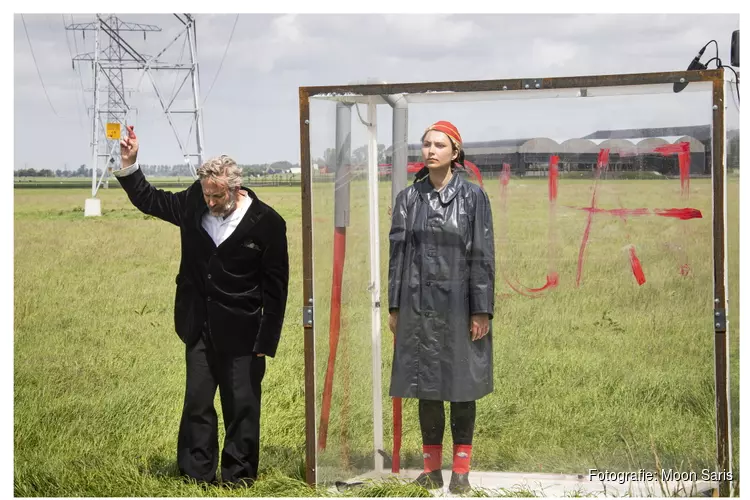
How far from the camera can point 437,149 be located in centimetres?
512

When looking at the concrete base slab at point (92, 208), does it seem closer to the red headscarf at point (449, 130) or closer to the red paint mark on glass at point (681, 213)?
the red headscarf at point (449, 130)

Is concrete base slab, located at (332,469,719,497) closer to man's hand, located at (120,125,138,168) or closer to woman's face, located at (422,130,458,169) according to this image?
woman's face, located at (422,130,458,169)

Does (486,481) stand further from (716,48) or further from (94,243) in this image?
(94,243)

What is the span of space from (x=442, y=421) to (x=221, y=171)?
6.28 feet

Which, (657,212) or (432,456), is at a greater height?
(657,212)

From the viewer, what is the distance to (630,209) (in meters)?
5.22

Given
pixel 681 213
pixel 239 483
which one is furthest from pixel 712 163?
pixel 239 483

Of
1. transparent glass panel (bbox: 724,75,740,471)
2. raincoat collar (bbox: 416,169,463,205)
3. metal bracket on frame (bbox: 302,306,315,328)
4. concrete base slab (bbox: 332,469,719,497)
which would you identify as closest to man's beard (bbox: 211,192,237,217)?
metal bracket on frame (bbox: 302,306,315,328)

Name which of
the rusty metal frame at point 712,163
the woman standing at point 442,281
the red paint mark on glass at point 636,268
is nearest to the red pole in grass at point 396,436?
the woman standing at point 442,281

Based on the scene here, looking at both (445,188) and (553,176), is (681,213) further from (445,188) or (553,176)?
(445,188)

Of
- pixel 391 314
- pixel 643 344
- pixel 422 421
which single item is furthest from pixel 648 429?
pixel 391 314

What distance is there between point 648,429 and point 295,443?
2440 millimetres

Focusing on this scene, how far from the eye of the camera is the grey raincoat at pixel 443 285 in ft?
16.7

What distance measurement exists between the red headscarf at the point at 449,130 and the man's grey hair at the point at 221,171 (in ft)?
3.70
